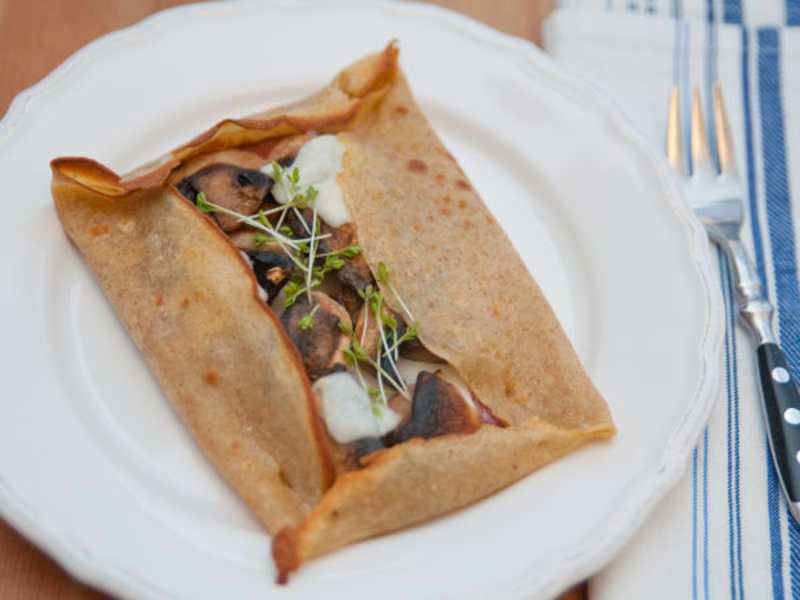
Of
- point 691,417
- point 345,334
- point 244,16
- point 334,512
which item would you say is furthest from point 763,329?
point 244,16

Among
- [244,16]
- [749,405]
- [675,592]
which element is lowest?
[675,592]

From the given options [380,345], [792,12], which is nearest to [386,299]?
[380,345]

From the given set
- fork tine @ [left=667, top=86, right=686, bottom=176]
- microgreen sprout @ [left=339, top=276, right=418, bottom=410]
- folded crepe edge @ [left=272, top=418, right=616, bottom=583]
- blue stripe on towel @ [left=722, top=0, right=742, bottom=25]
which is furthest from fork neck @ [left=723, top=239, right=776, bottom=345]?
blue stripe on towel @ [left=722, top=0, right=742, bottom=25]

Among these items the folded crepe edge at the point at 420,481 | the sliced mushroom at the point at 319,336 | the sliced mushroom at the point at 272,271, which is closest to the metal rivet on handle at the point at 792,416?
the folded crepe edge at the point at 420,481

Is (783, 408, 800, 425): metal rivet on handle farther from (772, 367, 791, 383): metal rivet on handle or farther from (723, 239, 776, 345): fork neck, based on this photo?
(723, 239, 776, 345): fork neck

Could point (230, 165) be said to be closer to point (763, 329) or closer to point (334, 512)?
point (334, 512)

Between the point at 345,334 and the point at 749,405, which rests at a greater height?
the point at 345,334
